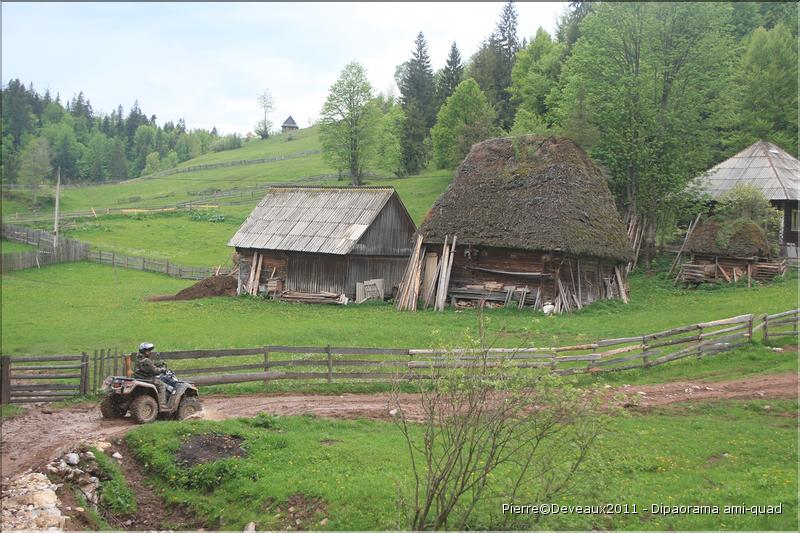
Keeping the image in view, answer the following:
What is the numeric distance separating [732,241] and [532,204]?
35.9ft

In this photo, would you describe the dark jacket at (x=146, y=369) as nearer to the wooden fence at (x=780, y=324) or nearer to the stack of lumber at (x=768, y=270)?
the wooden fence at (x=780, y=324)

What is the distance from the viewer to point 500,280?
2806cm

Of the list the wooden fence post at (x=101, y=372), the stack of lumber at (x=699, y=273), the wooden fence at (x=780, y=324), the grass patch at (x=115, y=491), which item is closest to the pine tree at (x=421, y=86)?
the stack of lumber at (x=699, y=273)

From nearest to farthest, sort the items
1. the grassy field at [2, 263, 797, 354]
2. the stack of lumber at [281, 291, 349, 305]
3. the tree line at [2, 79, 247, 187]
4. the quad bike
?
the quad bike, the grassy field at [2, 263, 797, 354], the stack of lumber at [281, 291, 349, 305], the tree line at [2, 79, 247, 187]

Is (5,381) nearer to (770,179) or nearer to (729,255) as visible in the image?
(729,255)

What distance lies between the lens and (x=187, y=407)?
14.0 meters

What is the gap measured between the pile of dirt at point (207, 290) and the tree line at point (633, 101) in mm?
17358

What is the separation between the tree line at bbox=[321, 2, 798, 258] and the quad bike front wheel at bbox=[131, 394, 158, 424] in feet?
77.3

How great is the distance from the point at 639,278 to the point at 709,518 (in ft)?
87.7

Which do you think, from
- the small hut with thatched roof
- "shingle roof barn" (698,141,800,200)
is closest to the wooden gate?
the small hut with thatched roof

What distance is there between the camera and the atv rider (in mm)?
13398

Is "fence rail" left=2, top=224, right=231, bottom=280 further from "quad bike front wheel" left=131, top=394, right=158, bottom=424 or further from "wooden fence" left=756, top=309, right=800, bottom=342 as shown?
"wooden fence" left=756, top=309, right=800, bottom=342

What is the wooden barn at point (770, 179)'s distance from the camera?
34781 millimetres

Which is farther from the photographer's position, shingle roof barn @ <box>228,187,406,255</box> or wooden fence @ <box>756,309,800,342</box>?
shingle roof barn @ <box>228,187,406,255</box>
